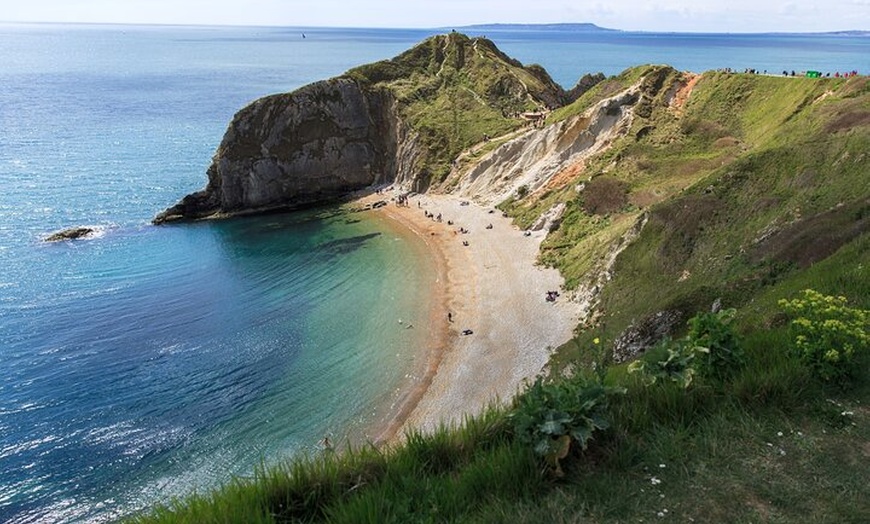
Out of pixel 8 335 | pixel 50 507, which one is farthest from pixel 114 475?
pixel 8 335

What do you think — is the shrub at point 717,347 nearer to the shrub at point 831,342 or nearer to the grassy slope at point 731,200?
the shrub at point 831,342

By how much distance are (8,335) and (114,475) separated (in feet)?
73.4

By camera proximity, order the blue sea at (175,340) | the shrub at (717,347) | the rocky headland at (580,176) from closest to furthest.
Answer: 1. the shrub at (717,347)
2. the blue sea at (175,340)
3. the rocky headland at (580,176)

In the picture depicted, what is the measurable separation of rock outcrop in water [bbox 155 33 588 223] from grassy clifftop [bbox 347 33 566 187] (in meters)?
0.19

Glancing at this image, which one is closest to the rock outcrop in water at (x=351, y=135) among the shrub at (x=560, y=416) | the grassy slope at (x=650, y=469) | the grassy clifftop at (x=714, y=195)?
the grassy clifftop at (x=714, y=195)

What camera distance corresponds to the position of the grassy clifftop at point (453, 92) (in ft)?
263

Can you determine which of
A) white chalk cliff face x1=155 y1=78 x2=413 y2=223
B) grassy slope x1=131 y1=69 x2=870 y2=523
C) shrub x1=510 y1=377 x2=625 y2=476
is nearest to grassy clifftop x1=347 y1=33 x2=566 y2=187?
white chalk cliff face x1=155 y1=78 x2=413 y2=223

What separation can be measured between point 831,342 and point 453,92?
288ft

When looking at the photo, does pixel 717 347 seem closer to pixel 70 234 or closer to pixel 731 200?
pixel 731 200

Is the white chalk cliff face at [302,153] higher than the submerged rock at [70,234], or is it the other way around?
the white chalk cliff face at [302,153]

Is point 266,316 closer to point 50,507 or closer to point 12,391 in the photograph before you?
point 12,391

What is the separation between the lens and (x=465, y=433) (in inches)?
328

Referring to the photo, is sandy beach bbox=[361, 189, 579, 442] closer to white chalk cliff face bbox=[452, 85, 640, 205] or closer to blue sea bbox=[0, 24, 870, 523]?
blue sea bbox=[0, 24, 870, 523]

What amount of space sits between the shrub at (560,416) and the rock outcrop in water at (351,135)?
6977 cm
